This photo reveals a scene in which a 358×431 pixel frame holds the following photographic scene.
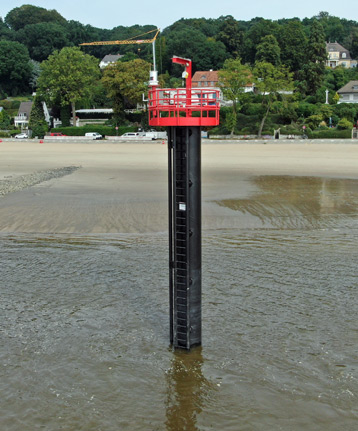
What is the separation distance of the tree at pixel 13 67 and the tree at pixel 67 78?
167ft

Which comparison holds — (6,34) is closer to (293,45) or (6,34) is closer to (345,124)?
(293,45)

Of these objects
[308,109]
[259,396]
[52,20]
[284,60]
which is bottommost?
[259,396]

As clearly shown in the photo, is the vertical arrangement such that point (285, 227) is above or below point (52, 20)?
below

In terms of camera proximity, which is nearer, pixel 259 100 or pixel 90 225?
pixel 90 225

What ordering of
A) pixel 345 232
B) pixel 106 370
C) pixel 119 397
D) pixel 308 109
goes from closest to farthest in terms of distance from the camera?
1. pixel 119 397
2. pixel 106 370
3. pixel 345 232
4. pixel 308 109

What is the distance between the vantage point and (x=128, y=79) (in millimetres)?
84688

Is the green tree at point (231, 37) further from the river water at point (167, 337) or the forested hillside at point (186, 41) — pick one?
the river water at point (167, 337)

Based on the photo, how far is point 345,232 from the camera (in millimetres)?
17422

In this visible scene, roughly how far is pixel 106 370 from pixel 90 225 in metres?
10.9

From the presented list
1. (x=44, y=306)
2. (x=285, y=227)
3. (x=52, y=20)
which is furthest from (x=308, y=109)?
(x=52, y=20)

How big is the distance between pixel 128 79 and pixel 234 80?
1877 cm

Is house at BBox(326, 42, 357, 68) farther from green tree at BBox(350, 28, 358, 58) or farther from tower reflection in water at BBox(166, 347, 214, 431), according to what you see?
tower reflection in water at BBox(166, 347, 214, 431)

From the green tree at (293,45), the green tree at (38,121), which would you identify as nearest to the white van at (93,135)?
the green tree at (38,121)

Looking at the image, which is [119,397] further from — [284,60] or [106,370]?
[284,60]
